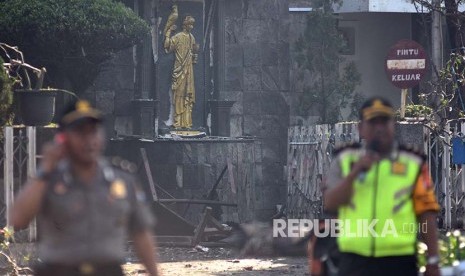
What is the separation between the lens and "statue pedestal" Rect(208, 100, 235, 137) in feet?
63.0

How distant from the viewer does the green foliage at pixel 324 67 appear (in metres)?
19.6

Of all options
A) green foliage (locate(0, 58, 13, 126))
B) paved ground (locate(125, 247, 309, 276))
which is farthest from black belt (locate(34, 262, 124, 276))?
green foliage (locate(0, 58, 13, 126))

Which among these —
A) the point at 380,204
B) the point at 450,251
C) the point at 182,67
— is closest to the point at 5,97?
the point at 182,67

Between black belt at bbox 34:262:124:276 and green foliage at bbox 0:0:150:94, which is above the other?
green foliage at bbox 0:0:150:94

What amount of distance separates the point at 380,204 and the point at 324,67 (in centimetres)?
1372

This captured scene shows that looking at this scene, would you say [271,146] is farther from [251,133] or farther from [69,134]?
[69,134]

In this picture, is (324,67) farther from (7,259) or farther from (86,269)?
(86,269)

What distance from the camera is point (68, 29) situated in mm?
15969

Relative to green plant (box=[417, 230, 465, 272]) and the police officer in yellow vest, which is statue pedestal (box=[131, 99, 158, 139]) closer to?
green plant (box=[417, 230, 465, 272])

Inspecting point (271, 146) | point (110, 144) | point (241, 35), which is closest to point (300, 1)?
point (241, 35)

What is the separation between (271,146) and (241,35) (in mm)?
1981

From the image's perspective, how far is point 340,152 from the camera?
629 cm

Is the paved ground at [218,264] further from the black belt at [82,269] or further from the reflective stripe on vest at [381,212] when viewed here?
the black belt at [82,269]

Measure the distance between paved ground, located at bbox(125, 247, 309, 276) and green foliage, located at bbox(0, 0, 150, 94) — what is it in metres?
3.41
